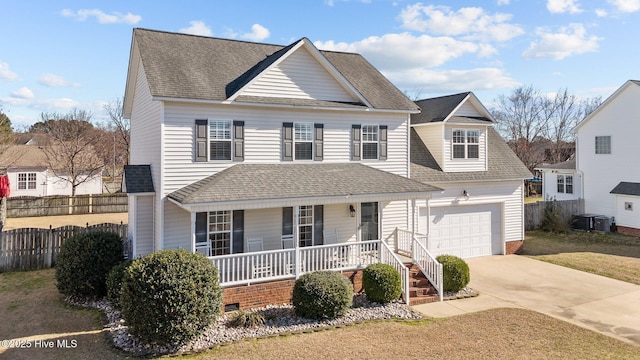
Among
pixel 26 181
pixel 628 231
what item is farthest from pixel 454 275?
pixel 26 181

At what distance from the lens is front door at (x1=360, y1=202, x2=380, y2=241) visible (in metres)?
15.8

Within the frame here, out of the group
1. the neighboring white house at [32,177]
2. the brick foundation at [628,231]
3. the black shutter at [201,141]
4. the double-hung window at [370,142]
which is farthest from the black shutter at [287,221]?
the neighboring white house at [32,177]

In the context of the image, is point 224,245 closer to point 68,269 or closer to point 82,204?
point 68,269

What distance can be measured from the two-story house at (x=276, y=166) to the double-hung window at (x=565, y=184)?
16.5 meters

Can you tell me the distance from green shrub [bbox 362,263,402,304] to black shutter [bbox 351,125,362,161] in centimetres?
518

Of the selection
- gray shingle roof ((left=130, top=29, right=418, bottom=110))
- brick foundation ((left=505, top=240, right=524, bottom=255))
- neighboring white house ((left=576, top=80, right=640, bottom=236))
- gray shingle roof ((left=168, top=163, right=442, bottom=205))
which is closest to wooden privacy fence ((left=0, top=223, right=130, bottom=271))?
gray shingle roof ((left=168, top=163, right=442, bottom=205))

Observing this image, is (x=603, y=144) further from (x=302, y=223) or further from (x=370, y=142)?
(x=302, y=223)

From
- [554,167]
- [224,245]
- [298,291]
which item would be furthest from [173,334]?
[554,167]

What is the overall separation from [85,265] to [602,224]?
1095 inches

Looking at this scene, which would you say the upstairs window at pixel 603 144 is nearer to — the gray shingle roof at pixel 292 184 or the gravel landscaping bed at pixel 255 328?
the gray shingle roof at pixel 292 184

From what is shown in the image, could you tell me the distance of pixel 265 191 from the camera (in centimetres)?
1268

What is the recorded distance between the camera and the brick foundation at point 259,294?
38.3 ft

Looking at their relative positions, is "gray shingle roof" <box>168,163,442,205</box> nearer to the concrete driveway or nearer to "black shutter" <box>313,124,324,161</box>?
"black shutter" <box>313,124,324,161</box>

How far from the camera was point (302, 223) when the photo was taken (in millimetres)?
14797
